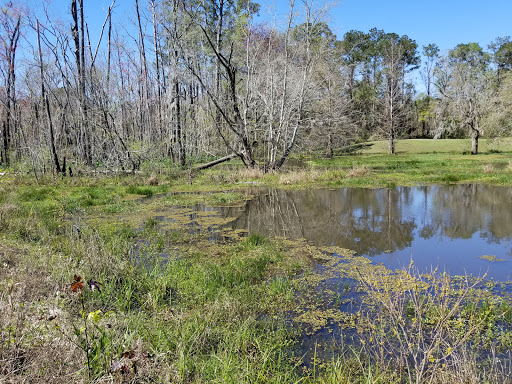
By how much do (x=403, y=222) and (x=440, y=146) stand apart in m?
33.5

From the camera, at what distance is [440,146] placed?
37.6 m

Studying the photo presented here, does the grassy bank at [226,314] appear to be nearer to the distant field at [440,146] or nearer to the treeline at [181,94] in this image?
the treeline at [181,94]

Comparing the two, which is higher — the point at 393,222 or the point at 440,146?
the point at 440,146

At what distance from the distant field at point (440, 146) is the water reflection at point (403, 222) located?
23817 mm

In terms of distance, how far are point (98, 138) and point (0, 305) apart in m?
18.2

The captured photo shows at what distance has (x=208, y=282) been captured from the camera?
482 centimetres

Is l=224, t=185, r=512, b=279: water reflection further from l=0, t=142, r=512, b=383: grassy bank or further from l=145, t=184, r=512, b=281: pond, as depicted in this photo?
l=0, t=142, r=512, b=383: grassy bank

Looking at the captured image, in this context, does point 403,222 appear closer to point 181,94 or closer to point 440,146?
point 181,94

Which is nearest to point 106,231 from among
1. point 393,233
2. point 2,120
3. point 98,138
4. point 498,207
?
point 393,233

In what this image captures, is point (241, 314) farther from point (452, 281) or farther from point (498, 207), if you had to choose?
point (498, 207)

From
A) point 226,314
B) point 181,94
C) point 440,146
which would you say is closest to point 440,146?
point 440,146

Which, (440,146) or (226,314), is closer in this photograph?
(226,314)

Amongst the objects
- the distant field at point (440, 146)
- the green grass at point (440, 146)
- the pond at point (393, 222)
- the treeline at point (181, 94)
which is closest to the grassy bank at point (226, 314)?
the pond at point (393, 222)

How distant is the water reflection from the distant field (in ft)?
78.1
